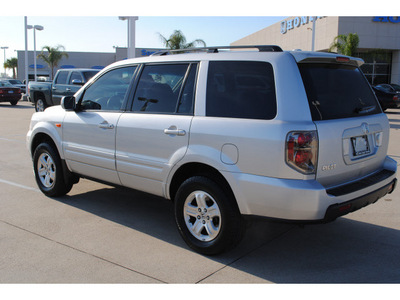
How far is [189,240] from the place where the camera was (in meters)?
4.01

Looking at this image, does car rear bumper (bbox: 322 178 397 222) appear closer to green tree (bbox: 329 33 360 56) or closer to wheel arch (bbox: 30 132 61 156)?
wheel arch (bbox: 30 132 61 156)

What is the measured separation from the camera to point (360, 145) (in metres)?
3.79

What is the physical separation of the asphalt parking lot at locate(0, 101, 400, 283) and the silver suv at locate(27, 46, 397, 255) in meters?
0.37

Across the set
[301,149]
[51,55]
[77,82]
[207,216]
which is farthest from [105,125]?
[51,55]

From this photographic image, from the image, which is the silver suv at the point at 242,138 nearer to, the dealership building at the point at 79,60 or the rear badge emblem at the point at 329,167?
the rear badge emblem at the point at 329,167

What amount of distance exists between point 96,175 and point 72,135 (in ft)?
2.13

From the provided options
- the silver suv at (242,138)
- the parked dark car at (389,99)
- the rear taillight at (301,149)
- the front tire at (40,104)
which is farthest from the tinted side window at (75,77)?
the parked dark car at (389,99)

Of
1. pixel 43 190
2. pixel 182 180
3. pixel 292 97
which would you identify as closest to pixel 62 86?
pixel 43 190

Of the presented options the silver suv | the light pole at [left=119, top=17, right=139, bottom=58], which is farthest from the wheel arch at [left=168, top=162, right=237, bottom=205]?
the light pole at [left=119, top=17, right=139, bottom=58]

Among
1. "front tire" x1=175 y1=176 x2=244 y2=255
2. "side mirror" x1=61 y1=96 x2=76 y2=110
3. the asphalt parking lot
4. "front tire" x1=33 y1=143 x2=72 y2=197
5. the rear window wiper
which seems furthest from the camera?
"front tire" x1=33 y1=143 x2=72 y2=197

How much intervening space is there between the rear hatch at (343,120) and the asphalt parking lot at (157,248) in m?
0.80

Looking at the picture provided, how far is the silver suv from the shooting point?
3.36m

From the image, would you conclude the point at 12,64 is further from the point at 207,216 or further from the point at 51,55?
the point at 207,216

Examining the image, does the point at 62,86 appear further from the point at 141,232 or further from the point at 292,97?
the point at 292,97
